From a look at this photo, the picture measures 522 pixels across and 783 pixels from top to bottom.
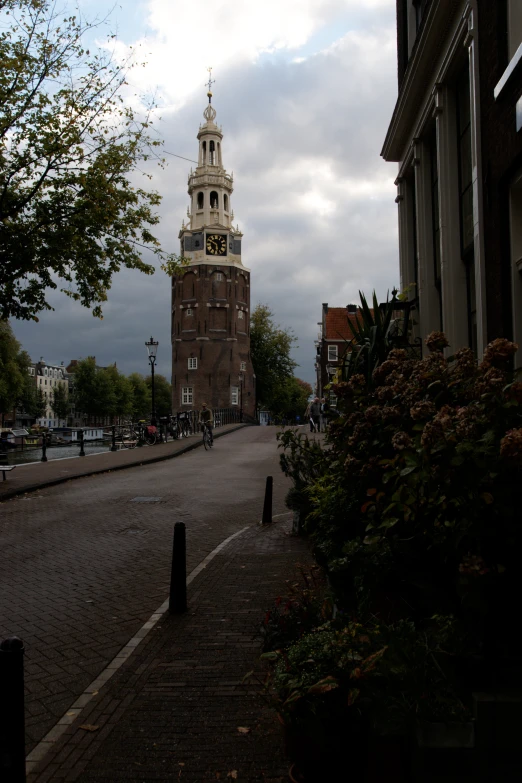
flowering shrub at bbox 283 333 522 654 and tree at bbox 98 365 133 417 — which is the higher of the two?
tree at bbox 98 365 133 417

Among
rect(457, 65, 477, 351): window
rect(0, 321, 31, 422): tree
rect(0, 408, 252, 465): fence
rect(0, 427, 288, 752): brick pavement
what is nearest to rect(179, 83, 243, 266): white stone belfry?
rect(0, 321, 31, 422): tree

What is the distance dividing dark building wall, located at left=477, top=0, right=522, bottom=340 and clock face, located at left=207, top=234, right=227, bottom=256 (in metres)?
67.1

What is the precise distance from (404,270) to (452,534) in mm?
11621

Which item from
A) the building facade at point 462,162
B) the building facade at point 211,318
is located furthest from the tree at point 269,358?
the building facade at point 462,162

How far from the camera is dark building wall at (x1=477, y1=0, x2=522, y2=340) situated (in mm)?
6387

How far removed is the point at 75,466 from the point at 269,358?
63.3 m

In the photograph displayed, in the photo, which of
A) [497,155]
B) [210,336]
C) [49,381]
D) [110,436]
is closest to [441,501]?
[497,155]

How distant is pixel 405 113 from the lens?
39.2 ft

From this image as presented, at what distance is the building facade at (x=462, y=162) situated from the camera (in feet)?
21.5

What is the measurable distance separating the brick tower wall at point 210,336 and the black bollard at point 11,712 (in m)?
67.9

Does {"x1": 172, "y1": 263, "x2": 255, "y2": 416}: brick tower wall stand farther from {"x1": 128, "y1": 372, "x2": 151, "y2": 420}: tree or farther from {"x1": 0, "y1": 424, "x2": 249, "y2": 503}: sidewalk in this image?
{"x1": 128, "y1": 372, "x2": 151, "y2": 420}: tree

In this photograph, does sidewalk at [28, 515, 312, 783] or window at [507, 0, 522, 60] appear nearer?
sidewalk at [28, 515, 312, 783]

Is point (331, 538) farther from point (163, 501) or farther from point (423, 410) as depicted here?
point (163, 501)

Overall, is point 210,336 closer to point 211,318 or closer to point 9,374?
point 211,318
